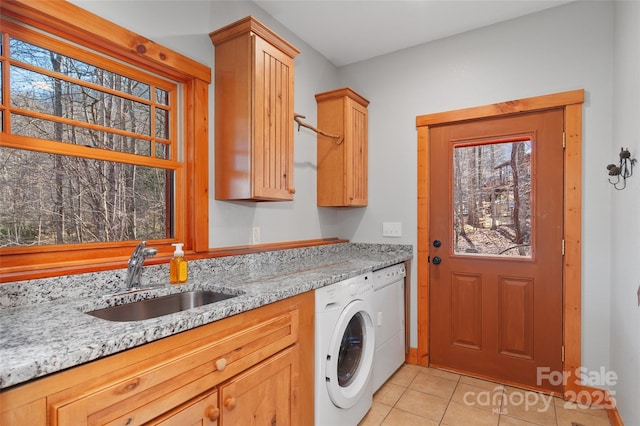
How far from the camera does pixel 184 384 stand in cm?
101

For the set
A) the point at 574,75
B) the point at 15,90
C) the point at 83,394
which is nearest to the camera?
the point at 83,394

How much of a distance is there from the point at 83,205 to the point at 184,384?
0.97 m

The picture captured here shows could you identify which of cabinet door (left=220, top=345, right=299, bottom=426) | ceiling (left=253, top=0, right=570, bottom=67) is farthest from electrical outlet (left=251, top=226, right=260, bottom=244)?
ceiling (left=253, top=0, right=570, bottom=67)

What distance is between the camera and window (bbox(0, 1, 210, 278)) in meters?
1.27

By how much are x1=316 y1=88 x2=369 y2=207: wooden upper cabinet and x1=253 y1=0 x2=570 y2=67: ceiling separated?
427mm

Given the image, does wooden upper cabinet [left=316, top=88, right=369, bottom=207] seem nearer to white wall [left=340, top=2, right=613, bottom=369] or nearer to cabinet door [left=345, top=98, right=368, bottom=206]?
cabinet door [left=345, top=98, right=368, bottom=206]

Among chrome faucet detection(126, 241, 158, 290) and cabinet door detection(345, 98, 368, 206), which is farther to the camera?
cabinet door detection(345, 98, 368, 206)

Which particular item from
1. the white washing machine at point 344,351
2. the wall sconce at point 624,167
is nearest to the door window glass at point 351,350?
the white washing machine at point 344,351

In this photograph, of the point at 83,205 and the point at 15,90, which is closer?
the point at 15,90

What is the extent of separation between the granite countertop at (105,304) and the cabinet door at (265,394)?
0.85ft

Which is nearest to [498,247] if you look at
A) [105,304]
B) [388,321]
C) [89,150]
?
[388,321]

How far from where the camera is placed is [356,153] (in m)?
2.82

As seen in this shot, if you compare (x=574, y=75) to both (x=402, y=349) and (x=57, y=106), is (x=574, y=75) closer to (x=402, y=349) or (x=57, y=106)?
(x=402, y=349)

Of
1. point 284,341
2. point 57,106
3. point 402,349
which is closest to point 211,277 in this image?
point 284,341
